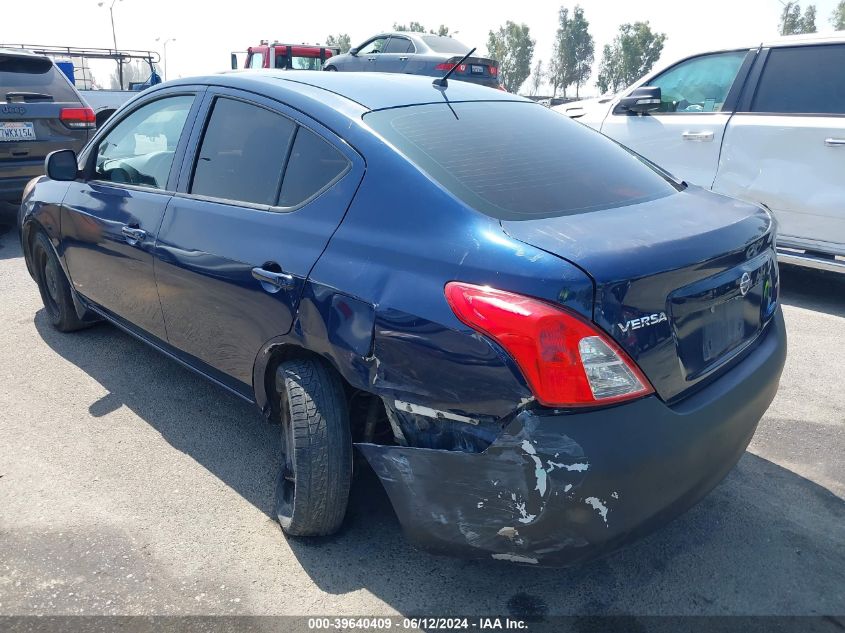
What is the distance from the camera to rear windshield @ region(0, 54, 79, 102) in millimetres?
6994

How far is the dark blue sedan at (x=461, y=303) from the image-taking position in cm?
188

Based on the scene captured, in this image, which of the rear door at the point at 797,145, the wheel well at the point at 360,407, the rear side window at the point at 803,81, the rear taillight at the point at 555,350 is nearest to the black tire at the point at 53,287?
the wheel well at the point at 360,407

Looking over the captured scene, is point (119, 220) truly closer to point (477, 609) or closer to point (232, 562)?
point (232, 562)

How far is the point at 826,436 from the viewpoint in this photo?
3.34 meters

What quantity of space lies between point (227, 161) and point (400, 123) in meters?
0.84

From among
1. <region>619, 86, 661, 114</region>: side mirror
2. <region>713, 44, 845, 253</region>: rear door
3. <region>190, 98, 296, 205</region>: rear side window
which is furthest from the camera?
<region>619, 86, 661, 114</region>: side mirror

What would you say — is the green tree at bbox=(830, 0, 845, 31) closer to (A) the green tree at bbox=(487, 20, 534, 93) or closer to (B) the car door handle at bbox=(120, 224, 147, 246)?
(A) the green tree at bbox=(487, 20, 534, 93)

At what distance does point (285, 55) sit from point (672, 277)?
52.6 feet

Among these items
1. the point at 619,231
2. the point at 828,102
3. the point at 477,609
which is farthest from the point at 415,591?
the point at 828,102

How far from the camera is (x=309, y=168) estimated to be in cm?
257

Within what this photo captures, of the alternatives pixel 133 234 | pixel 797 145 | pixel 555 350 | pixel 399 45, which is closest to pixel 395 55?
pixel 399 45

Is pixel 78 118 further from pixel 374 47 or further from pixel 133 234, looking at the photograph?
pixel 374 47

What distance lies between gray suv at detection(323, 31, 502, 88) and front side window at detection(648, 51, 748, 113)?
6475 mm

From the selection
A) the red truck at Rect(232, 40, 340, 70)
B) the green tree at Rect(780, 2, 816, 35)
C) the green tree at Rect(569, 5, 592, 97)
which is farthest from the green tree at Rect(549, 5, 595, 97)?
the red truck at Rect(232, 40, 340, 70)
